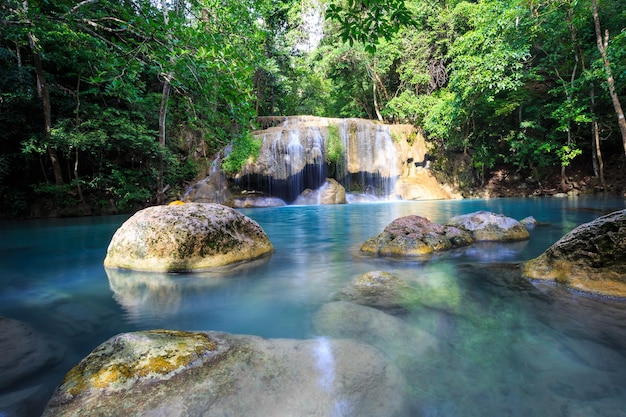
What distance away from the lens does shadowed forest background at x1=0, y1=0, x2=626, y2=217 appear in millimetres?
4891

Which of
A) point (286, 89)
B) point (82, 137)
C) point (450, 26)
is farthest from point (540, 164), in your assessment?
point (82, 137)

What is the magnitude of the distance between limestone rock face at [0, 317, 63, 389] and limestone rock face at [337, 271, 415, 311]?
2.33 metres

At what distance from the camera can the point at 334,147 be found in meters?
18.2

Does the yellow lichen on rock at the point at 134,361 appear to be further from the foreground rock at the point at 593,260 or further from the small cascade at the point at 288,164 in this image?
the small cascade at the point at 288,164

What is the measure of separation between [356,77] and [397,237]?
20315mm

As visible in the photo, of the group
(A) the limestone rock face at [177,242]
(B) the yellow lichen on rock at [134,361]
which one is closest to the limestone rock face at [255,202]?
(A) the limestone rock face at [177,242]

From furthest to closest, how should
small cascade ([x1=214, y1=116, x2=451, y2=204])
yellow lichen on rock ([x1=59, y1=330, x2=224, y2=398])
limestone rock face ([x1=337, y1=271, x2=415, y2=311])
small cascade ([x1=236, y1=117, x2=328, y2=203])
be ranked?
small cascade ([x1=214, y1=116, x2=451, y2=204]), small cascade ([x1=236, y1=117, x2=328, y2=203]), limestone rock face ([x1=337, y1=271, x2=415, y2=311]), yellow lichen on rock ([x1=59, y1=330, x2=224, y2=398])

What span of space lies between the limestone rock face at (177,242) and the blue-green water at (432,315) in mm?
266

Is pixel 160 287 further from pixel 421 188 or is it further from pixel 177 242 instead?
pixel 421 188

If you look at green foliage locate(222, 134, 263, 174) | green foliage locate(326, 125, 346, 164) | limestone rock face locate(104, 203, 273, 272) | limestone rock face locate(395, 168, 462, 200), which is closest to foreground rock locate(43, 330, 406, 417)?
limestone rock face locate(104, 203, 273, 272)

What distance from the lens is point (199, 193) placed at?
15625 mm

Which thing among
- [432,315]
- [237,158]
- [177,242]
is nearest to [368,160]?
[237,158]

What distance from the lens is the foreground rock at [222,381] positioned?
61.9 inches

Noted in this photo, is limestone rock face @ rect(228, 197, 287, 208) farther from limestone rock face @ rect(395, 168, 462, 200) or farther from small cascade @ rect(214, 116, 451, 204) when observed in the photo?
limestone rock face @ rect(395, 168, 462, 200)
